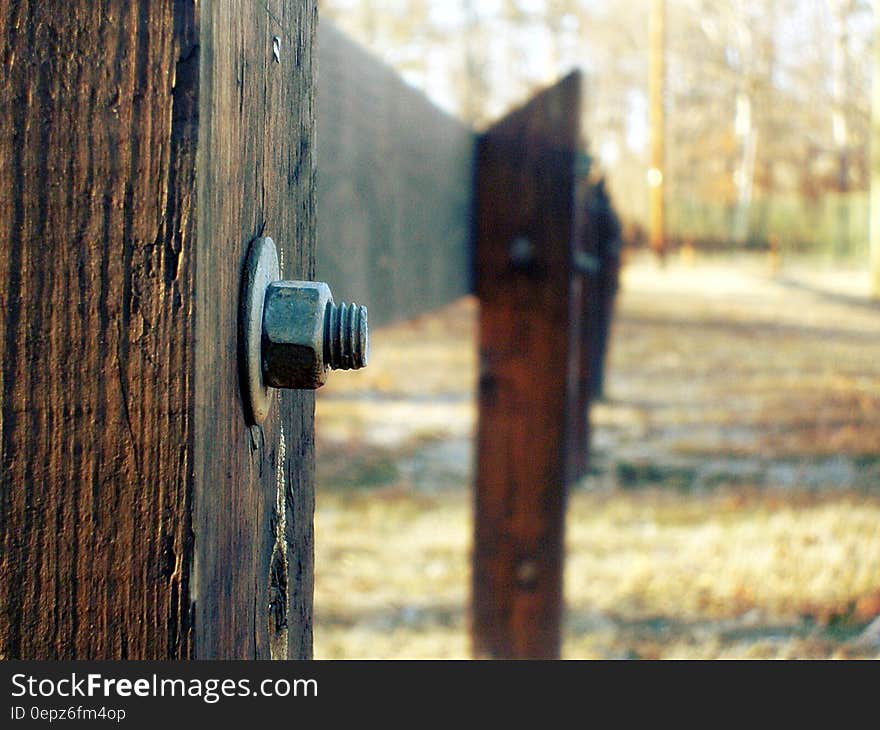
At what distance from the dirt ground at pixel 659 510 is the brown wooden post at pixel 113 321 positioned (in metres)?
2.48

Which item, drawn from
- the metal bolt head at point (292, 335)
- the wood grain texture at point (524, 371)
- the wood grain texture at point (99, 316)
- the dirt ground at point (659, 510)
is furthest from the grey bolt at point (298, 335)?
the dirt ground at point (659, 510)

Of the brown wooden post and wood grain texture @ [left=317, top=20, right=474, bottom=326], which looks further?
wood grain texture @ [left=317, top=20, right=474, bottom=326]

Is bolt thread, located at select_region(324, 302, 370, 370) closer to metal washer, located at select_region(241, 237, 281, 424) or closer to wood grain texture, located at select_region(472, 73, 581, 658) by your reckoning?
metal washer, located at select_region(241, 237, 281, 424)

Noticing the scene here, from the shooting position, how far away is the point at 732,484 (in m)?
5.09

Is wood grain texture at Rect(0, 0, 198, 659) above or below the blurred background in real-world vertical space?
above

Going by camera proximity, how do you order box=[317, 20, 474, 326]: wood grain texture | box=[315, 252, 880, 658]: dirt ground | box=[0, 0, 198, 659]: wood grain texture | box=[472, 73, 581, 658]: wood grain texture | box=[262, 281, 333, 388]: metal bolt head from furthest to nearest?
1. box=[315, 252, 880, 658]: dirt ground
2. box=[472, 73, 581, 658]: wood grain texture
3. box=[317, 20, 474, 326]: wood grain texture
4. box=[262, 281, 333, 388]: metal bolt head
5. box=[0, 0, 198, 659]: wood grain texture

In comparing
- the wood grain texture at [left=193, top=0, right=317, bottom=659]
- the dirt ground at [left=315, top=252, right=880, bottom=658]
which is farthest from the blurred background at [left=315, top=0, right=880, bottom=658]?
the wood grain texture at [left=193, top=0, right=317, bottom=659]

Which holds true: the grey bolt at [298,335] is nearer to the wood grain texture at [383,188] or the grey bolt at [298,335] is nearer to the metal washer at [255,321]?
the metal washer at [255,321]

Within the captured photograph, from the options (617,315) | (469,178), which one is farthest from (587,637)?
(617,315)

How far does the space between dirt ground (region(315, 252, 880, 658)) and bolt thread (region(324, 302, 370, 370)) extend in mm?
2368

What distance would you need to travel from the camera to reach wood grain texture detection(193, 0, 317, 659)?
21.9 inches

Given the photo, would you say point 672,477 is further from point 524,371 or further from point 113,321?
point 113,321

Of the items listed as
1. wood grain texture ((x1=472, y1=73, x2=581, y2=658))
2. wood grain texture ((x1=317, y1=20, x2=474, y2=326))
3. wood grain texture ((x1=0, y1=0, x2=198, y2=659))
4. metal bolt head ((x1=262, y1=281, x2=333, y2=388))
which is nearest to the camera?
wood grain texture ((x1=0, y1=0, x2=198, y2=659))

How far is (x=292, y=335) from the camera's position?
64 centimetres
